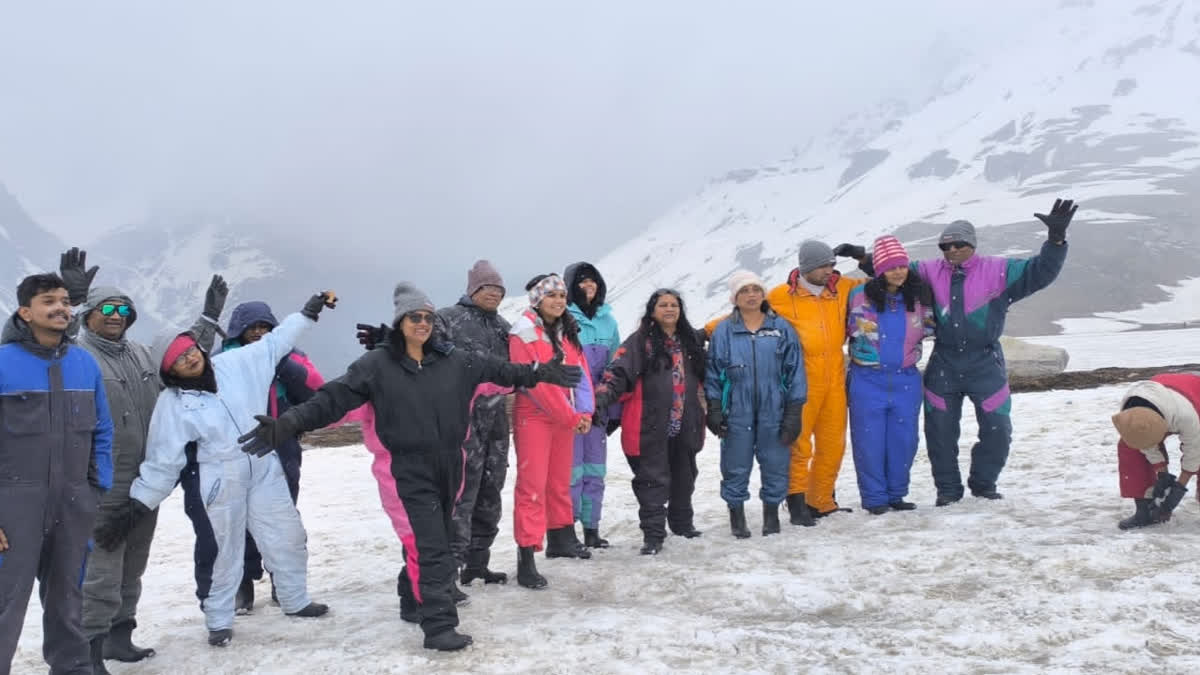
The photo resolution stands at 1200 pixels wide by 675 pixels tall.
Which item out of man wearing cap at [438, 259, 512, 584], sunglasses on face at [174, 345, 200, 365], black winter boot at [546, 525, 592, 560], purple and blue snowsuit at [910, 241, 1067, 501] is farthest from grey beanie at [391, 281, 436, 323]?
purple and blue snowsuit at [910, 241, 1067, 501]

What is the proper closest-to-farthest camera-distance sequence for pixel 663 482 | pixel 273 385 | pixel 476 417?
pixel 476 417 < pixel 273 385 < pixel 663 482

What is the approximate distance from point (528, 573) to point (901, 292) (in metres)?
4.28

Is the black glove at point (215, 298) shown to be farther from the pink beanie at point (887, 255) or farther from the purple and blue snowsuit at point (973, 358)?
the purple and blue snowsuit at point (973, 358)

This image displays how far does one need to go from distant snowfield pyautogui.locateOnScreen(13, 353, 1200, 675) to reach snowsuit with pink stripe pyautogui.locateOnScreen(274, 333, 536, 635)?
1.31ft

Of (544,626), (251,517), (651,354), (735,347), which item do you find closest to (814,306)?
(735,347)

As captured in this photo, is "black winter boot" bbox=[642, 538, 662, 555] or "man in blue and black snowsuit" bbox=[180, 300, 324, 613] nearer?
"man in blue and black snowsuit" bbox=[180, 300, 324, 613]

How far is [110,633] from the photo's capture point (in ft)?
17.5

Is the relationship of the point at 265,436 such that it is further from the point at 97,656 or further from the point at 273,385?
the point at 97,656

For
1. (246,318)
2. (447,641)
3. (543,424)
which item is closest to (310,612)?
(447,641)

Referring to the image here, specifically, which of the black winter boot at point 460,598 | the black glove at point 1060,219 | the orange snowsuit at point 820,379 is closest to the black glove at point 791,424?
the orange snowsuit at point 820,379

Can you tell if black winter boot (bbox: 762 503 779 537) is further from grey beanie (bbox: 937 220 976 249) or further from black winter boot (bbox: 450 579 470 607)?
grey beanie (bbox: 937 220 976 249)

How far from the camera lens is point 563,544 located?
22.4 ft

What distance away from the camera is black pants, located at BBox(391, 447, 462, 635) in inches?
194

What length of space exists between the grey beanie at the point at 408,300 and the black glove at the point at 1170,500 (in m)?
5.66
